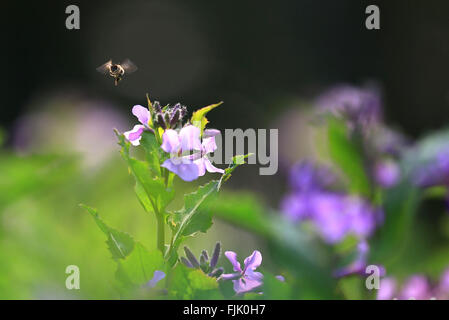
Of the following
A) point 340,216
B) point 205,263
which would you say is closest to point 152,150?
point 205,263

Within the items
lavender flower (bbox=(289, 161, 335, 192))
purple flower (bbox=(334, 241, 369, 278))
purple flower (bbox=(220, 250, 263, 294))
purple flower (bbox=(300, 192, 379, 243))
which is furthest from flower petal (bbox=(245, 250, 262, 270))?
lavender flower (bbox=(289, 161, 335, 192))

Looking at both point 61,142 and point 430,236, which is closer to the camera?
point 430,236

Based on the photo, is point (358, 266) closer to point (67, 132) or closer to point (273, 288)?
point (273, 288)

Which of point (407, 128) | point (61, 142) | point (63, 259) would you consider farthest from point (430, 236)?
point (407, 128)

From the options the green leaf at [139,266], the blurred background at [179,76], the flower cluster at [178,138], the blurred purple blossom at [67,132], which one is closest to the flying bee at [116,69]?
the flower cluster at [178,138]

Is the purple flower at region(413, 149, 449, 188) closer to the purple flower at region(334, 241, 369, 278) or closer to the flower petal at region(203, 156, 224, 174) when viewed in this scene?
the purple flower at region(334, 241, 369, 278)
